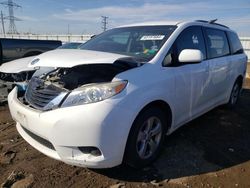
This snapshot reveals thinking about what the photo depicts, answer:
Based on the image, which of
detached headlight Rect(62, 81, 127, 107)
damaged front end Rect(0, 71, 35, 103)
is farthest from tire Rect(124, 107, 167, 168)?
damaged front end Rect(0, 71, 35, 103)

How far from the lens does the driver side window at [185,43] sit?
11.2 ft

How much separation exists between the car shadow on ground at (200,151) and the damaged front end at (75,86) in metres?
0.98

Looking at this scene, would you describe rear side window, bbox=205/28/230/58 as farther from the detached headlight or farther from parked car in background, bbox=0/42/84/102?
parked car in background, bbox=0/42/84/102

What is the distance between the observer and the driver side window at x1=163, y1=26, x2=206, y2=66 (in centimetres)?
343

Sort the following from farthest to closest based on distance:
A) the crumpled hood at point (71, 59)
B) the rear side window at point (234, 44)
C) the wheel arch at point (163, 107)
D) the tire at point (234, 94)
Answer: the tire at point (234, 94) < the rear side window at point (234, 44) < the wheel arch at point (163, 107) < the crumpled hood at point (71, 59)

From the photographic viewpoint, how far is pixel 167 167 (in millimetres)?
3260

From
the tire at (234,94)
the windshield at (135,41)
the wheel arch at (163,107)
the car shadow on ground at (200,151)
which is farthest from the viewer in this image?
the tire at (234,94)

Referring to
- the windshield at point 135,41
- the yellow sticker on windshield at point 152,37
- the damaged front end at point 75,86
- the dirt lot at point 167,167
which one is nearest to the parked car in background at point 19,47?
the dirt lot at point 167,167

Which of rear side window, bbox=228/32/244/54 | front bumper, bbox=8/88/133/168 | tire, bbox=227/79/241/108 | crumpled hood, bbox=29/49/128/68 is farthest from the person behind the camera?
tire, bbox=227/79/241/108

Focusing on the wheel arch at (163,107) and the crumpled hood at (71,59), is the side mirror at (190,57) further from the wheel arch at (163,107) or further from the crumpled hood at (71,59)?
the crumpled hood at (71,59)

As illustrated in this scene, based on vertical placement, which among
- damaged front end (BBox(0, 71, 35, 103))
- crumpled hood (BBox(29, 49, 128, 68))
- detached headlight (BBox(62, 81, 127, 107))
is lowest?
damaged front end (BBox(0, 71, 35, 103))

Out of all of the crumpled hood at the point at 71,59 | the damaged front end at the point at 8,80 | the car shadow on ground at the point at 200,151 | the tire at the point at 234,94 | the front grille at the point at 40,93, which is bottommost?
the car shadow on ground at the point at 200,151

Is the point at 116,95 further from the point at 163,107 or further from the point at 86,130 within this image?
the point at 163,107

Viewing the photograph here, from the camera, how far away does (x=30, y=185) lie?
2809 mm
